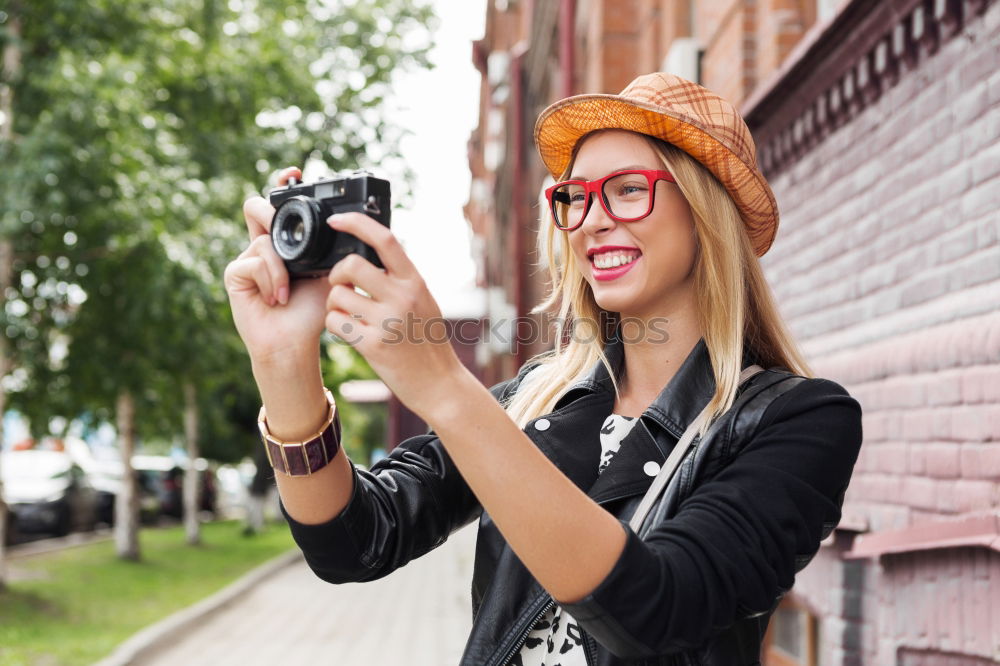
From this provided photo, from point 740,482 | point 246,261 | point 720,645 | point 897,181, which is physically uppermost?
point 897,181

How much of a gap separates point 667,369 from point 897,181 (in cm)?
238

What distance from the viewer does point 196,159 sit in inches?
444

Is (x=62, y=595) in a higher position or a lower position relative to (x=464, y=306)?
lower

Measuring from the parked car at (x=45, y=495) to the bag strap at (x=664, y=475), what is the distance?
59.9ft

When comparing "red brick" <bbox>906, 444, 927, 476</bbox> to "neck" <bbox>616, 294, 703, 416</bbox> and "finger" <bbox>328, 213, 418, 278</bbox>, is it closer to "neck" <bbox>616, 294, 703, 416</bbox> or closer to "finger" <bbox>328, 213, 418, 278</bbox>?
"neck" <bbox>616, 294, 703, 416</bbox>

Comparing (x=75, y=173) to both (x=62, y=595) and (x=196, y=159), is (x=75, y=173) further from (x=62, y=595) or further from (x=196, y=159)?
(x=62, y=595)

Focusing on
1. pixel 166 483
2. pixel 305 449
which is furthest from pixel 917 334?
pixel 166 483

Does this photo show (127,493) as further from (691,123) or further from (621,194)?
(691,123)

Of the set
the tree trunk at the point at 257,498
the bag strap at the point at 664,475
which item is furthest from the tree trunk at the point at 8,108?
the tree trunk at the point at 257,498

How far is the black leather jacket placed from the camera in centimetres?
147

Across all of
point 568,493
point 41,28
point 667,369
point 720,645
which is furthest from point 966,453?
point 41,28

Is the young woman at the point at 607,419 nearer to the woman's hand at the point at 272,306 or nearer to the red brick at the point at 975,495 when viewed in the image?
the woman's hand at the point at 272,306

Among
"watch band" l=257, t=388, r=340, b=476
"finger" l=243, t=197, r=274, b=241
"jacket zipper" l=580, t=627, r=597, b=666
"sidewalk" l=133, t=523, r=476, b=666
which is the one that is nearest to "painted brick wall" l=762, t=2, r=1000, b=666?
"jacket zipper" l=580, t=627, r=597, b=666

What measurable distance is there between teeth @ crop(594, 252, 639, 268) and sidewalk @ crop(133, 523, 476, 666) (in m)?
7.35
